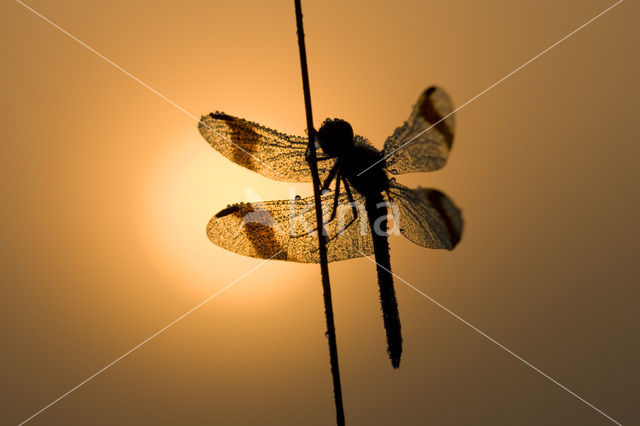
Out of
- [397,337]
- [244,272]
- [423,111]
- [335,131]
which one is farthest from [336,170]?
[244,272]

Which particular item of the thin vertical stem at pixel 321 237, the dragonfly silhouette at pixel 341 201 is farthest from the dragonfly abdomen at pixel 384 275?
the thin vertical stem at pixel 321 237

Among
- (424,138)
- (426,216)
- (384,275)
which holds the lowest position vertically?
(384,275)

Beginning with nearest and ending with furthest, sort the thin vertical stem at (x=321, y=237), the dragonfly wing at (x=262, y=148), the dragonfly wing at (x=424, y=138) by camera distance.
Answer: the thin vertical stem at (x=321, y=237) < the dragonfly wing at (x=424, y=138) < the dragonfly wing at (x=262, y=148)

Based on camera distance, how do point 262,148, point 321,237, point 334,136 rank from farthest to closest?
point 262,148, point 334,136, point 321,237

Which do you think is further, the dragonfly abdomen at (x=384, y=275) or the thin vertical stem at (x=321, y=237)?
the dragonfly abdomen at (x=384, y=275)

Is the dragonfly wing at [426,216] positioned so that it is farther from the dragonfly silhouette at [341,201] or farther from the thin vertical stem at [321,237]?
the thin vertical stem at [321,237]

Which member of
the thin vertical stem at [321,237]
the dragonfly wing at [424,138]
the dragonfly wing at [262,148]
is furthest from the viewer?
the dragonfly wing at [262,148]

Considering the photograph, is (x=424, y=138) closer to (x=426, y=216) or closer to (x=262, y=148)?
(x=426, y=216)

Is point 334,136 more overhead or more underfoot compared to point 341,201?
more overhead

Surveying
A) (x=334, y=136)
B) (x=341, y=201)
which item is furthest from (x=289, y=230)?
(x=334, y=136)
